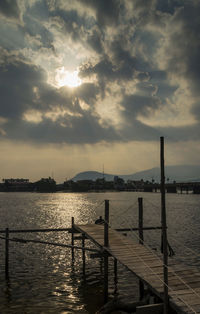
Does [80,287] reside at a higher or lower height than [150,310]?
lower

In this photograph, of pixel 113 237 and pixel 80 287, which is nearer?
pixel 80 287

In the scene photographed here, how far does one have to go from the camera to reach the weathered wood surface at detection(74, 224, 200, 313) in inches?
362

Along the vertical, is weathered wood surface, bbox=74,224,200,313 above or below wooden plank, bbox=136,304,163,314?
above

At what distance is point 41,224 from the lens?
4778 cm

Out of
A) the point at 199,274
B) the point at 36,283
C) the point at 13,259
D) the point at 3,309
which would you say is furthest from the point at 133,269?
the point at 13,259

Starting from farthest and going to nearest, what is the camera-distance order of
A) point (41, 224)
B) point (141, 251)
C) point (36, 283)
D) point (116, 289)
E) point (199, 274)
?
point (41, 224) < point (36, 283) < point (116, 289) < point (141, 251) < point (199, 274)

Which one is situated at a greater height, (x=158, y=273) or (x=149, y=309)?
(x=158, y=273)

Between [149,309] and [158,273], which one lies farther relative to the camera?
[158,273]

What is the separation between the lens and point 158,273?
11.7 meters

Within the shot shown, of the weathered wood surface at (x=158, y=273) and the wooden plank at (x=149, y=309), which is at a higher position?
the weathered wood surface at (x=158, y=273)

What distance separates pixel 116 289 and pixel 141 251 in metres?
2.95

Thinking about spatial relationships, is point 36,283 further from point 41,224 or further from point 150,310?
point 41,224

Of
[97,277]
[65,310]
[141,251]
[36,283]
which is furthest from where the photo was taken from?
[97,277]

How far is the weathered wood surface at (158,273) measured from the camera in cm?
920
